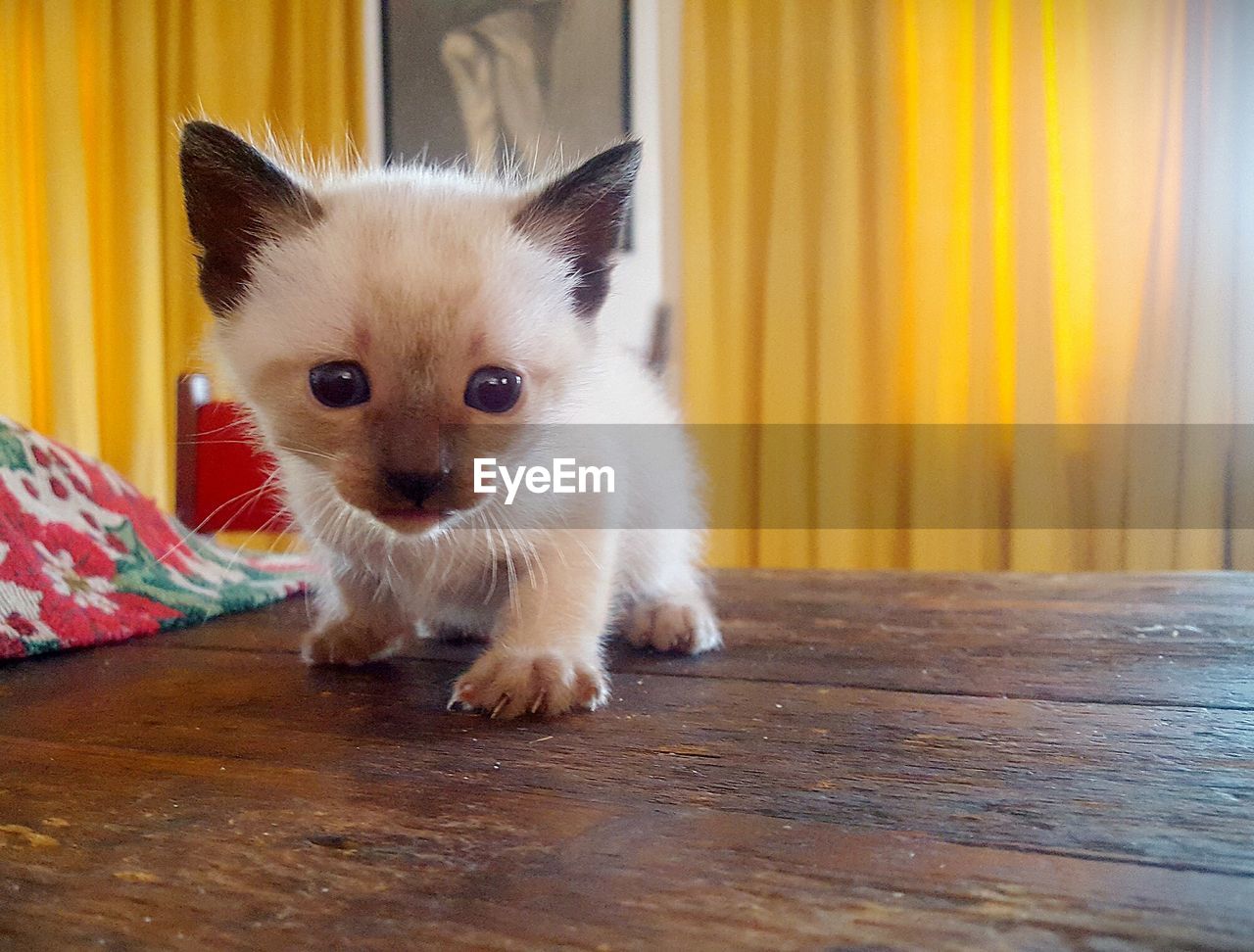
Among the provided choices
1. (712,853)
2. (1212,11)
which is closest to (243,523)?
(712,853)

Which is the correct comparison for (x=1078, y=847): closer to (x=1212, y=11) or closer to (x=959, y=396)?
(x=959, y=396)

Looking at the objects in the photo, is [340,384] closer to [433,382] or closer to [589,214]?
[433,382]

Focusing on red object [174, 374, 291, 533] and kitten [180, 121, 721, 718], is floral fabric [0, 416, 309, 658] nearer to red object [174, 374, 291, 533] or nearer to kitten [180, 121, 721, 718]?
kitten [180, 121, 721, 718]

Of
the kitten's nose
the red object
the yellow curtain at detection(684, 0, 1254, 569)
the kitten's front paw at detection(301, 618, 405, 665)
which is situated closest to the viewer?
the kitten's nose

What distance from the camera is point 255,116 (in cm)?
288

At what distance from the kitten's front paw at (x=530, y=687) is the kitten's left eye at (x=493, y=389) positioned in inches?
8.9

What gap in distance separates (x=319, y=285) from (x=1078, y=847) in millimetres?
674

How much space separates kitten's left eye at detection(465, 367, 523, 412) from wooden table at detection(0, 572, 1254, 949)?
0.85ft

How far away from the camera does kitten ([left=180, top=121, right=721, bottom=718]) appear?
0.72m

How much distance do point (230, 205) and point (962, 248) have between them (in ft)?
6.85

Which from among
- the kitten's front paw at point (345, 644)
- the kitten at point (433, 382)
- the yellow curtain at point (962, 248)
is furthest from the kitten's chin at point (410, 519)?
the yellow curtain at point (962, 248)

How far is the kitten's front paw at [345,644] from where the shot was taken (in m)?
0.94

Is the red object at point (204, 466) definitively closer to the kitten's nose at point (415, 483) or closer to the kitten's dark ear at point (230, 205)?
the kitten's dark ear at point (230, 205)

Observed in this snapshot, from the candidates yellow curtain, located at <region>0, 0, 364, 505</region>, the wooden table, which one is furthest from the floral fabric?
yellow curtain, located at <region>0, 0, 364, 505</region>
